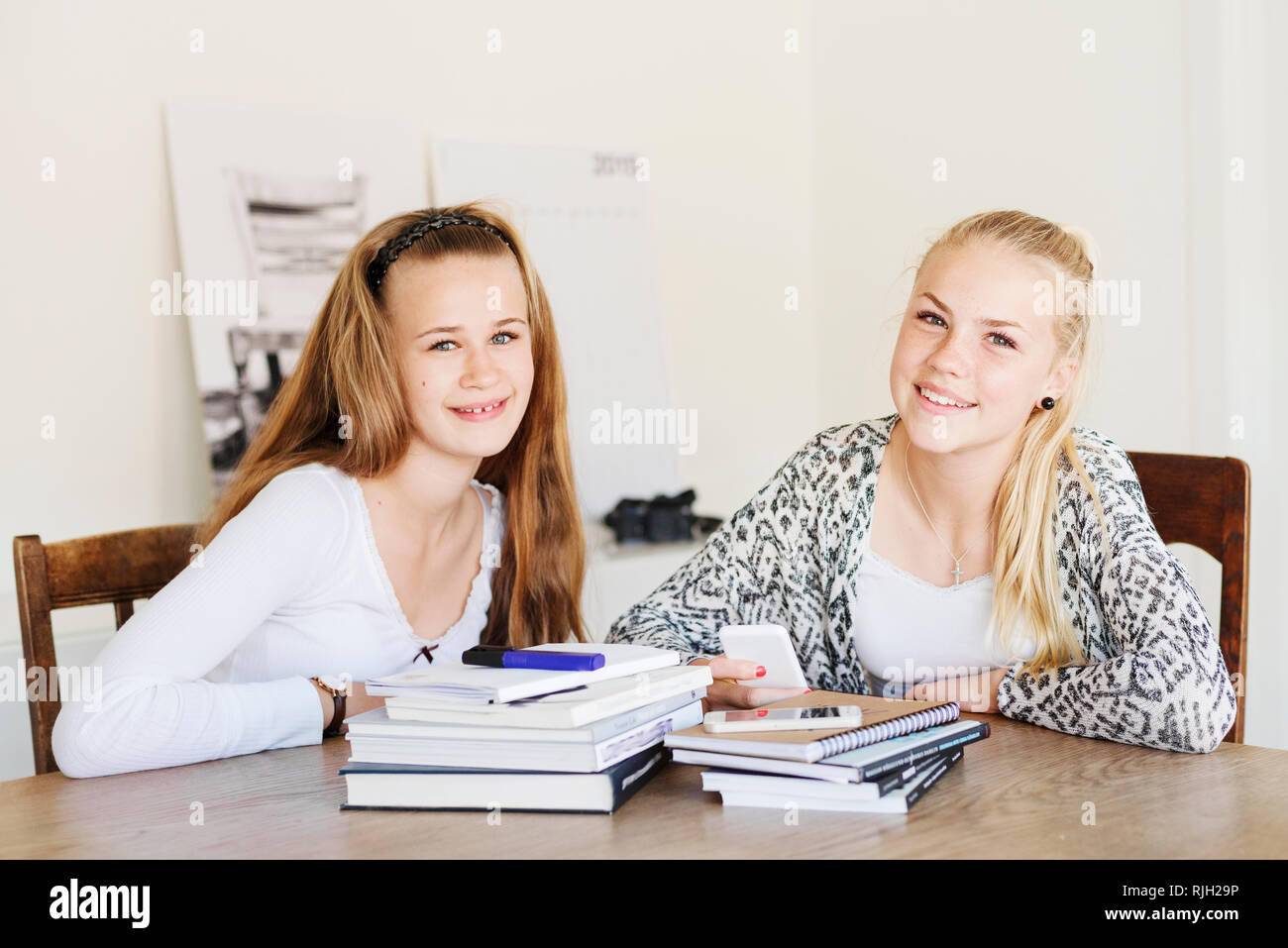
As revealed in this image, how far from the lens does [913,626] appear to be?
173cm

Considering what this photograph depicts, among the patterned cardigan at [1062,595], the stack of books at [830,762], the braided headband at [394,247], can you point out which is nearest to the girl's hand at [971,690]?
the patterned cardigan at [1062,595]

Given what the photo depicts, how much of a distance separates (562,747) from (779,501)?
845mm

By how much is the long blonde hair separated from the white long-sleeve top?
2.50 ft

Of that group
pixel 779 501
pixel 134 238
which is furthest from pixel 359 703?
pixel 134 238

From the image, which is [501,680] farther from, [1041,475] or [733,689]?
[1041,475]

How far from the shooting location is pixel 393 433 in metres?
1.71

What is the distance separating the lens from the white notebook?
1.12m

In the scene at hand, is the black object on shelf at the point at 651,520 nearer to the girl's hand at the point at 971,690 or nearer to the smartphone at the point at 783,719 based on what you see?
the girl's hand at the point at 971,690

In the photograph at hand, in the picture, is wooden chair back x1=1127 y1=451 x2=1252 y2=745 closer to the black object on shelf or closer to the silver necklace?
the silver necklace

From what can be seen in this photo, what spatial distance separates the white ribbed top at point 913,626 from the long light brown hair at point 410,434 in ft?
1.47

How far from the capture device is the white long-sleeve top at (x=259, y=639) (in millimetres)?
1362
